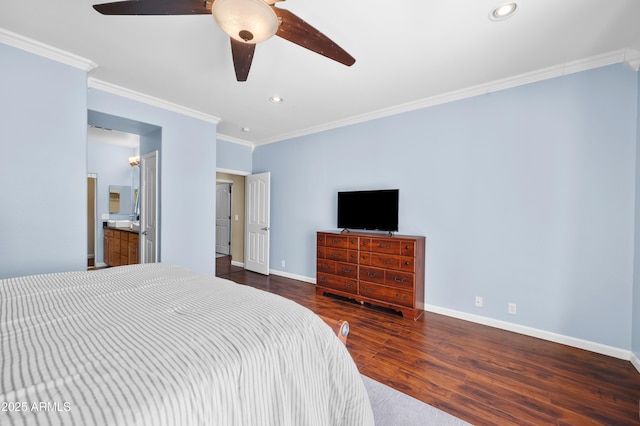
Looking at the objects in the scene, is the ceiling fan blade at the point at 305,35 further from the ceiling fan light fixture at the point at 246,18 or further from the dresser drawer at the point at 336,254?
the dresser drawer at the point at 336,254

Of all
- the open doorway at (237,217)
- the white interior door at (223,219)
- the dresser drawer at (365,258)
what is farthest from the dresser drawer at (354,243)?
the white interior door at (223,219)

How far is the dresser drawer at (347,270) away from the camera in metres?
3.50

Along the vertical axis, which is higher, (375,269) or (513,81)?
(513,81)

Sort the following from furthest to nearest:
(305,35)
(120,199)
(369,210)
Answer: (120,199) → (369,210) → (305,35)

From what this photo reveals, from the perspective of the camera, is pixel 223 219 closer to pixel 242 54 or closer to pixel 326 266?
pixel 326 266

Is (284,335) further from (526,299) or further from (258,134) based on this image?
(258,134)

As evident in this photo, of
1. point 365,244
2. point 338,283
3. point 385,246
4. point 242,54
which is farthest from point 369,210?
point 242,54

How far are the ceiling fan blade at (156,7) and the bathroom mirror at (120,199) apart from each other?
17.6ft

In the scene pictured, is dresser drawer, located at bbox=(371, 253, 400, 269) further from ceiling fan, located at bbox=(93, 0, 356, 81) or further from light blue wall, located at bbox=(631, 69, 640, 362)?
ceiling fan, located at bbox=(93, 0, 356, 81)

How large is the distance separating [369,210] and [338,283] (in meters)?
1.14

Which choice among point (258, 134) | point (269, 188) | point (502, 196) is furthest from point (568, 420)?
point (258, 134)

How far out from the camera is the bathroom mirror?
5.64 meters

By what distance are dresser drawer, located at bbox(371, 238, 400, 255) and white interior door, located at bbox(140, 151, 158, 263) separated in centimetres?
293

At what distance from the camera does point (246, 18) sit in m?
1.33
